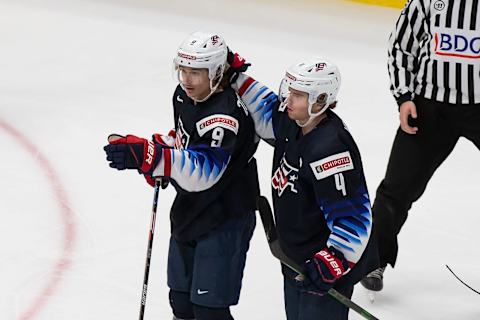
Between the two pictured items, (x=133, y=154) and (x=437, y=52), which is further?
(x=437, y=52)

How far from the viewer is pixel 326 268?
2.41 meters

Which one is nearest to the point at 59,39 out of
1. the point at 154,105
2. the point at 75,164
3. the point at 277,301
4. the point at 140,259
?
the point at 154,105

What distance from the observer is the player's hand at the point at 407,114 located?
10.2 feet

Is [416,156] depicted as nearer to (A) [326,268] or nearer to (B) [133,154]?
(A) [326,268]

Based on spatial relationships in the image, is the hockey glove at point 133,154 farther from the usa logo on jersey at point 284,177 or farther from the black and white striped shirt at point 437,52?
the black and white striped shirt at point 437,52

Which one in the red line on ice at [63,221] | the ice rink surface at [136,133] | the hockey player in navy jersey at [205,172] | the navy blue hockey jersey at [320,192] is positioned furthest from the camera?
the ice rink surface at [136,133]

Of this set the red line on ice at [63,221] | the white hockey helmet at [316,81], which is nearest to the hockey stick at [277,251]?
the white hockey helmet at [316,81]

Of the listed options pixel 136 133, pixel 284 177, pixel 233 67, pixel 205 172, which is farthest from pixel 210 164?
pixel 136 133

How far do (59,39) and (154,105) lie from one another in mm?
928

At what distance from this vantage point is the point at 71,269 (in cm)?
344

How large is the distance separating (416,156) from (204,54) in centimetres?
89

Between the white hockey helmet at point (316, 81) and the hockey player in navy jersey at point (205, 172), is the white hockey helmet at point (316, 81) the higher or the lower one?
the higher one

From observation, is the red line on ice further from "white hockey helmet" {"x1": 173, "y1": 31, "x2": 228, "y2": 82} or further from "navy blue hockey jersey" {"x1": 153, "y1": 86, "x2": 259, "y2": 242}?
"white hockey helmet" {"x1": 173, "y1": 31, "x2": 228, "y2": 82}

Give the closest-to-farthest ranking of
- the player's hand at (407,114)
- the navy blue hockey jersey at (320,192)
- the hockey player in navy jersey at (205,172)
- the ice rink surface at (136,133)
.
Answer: the navy blue hockey jersey at (320,192) < the hockey player in navy jersey at (205,172) < the player's hand at (407,114) < the ice rink surface at (136,133)
